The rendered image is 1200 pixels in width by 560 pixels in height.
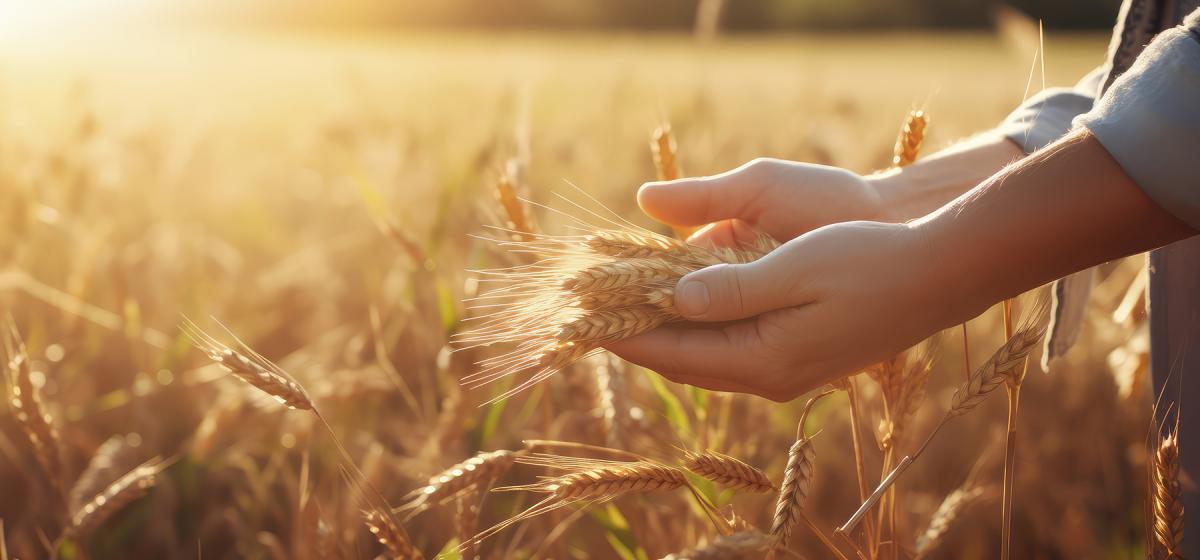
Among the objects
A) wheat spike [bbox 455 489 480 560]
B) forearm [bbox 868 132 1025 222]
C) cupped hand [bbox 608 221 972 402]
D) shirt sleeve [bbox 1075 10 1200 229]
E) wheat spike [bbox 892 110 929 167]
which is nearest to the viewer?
shirt sleeve [bbox 1075 10 1200 229]

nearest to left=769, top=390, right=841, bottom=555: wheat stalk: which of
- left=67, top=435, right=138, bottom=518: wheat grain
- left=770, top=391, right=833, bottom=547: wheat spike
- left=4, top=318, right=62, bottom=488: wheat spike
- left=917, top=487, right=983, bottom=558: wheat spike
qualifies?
left=770, top=391, right=833, bottom=547: wheat spike

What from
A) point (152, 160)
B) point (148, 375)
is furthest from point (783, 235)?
point (152, 160)

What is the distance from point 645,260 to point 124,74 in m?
9.44

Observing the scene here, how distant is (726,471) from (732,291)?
9.5 inches

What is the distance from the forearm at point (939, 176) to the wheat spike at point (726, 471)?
0.65m

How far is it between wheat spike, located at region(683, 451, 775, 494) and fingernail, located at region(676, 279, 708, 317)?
0.19m

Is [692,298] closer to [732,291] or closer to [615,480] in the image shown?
[732,291]

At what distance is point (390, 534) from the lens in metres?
1.15


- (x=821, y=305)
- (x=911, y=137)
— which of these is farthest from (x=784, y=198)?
(x=821, y=305)

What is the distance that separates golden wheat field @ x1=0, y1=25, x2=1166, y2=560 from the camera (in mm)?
1323

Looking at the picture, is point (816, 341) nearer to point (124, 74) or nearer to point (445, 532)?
point (445, 532)

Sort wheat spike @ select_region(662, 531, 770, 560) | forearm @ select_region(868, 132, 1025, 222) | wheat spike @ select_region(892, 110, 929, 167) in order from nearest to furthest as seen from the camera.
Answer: wheat spike @ select_region(662, 531, 770, 560) < wheat spike @ select_region(892, 110, 929, 167) < forearm @ select_region(868, 132, 1025, 222)

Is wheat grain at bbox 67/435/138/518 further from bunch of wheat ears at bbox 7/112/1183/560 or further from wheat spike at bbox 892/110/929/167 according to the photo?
wheat spike at bbox 892/110/929/167

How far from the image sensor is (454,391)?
165 cm
